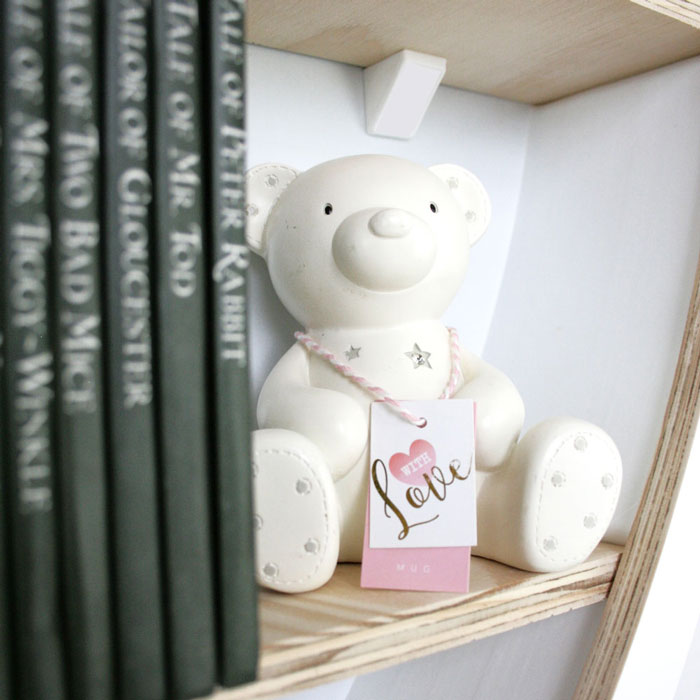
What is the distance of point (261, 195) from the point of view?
2.26 feet

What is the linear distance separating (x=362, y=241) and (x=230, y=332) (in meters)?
0.22

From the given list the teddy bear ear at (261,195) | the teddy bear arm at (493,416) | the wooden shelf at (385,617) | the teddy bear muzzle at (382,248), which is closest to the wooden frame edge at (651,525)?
the wooden shelf at (385,617)

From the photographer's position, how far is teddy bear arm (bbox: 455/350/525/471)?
0.63 metres

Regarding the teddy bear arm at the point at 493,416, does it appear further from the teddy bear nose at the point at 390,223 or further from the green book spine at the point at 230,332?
the green book spine at the point at 230,332

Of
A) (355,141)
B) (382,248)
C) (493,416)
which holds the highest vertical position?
(355,141)

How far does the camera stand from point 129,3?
0.38 metres

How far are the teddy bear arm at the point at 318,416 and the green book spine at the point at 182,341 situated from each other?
199mm

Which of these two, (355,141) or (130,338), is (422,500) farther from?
(355,141)

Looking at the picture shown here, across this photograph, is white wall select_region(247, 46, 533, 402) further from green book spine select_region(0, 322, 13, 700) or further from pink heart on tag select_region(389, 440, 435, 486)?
green book spine select_region(0, 322, 13, 700)

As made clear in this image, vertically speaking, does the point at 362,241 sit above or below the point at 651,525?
above

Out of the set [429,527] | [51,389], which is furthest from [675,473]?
[51,389]

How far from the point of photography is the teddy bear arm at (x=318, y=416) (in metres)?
0.60

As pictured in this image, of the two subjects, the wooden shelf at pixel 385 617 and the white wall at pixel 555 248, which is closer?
the wooden shelf at pixel 385 617

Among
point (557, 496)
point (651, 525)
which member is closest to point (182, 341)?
point (557, 496)
